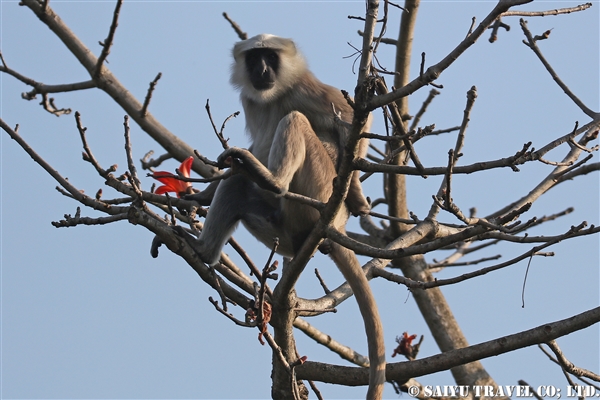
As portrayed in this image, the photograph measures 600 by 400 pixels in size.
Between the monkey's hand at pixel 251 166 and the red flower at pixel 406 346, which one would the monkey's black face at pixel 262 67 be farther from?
the red flower at pixel 406 346

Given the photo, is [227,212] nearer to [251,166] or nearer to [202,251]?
[202,251]

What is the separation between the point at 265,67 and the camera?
6.72 meters

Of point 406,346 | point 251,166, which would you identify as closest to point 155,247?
point 251,166

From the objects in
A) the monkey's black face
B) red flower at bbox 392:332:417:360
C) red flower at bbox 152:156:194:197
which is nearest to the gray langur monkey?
the monkey's black face

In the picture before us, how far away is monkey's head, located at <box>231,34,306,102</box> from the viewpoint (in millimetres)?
6645

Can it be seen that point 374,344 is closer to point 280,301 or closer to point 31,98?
point 280,301

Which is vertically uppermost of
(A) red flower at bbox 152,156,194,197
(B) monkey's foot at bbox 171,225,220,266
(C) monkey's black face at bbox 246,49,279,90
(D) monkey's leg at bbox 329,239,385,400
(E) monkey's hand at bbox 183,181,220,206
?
(C) monkey's black face at bbox 246,49,279,90

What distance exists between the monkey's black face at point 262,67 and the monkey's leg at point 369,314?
188 centimetres

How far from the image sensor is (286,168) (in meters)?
5.59

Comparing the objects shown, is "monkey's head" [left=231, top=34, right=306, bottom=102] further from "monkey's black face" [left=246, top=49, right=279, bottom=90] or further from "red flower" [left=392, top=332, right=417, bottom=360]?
"red flower" [left=392, top=332, right=417, bottom=360]

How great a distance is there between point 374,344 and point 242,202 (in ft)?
5.69

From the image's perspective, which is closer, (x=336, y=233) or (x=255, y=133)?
(x=336, y=233)

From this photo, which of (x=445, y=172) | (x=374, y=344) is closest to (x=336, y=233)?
(x=445, y=172)

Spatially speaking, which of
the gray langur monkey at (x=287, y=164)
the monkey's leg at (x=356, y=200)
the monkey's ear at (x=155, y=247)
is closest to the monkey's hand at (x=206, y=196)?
the gray langur monkey at (x=287, y=164)
